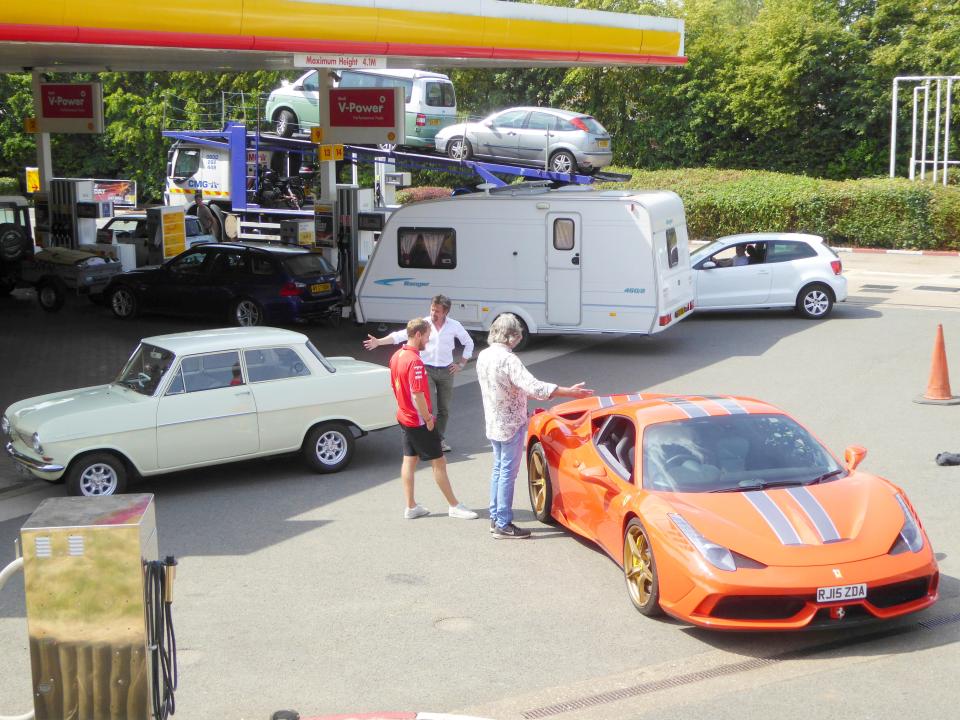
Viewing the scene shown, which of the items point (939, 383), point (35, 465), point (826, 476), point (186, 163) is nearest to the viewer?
point (826, 476)

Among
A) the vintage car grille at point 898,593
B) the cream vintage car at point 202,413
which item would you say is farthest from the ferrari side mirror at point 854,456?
the cream vintage car at point 202,413

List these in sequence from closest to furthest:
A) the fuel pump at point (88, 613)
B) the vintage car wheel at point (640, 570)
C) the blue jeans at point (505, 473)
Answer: the fuel pump at point (88, 613) < the vintage car wheel at point (640, 570) < the blue jeans at point (505, 473)

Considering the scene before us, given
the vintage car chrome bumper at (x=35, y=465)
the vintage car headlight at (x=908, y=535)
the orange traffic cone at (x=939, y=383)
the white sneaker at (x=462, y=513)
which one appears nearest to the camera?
the vintage car headlight at (x=908, y=535)

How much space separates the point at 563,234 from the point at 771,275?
457 cm

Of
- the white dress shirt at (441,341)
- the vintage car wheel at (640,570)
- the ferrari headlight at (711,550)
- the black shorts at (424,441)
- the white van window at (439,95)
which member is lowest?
the vintage car wheel at (640,570)

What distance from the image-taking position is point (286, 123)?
102ft

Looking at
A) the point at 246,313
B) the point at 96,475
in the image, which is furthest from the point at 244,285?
the point at 96,475

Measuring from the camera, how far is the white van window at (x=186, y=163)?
33625 mm

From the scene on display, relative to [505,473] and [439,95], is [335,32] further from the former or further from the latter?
[439,95]

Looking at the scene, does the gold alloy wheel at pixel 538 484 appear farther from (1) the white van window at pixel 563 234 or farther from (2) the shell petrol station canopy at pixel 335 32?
Result: (1) the white van window at pixel 563 234

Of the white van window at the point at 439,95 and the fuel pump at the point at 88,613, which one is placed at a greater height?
the white van window at the point at 439,95

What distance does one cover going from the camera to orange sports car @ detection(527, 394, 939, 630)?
694cm

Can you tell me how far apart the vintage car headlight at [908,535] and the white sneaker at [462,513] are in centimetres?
353

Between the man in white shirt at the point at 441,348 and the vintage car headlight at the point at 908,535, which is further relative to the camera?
the man in white shirt at the point at 441,348
